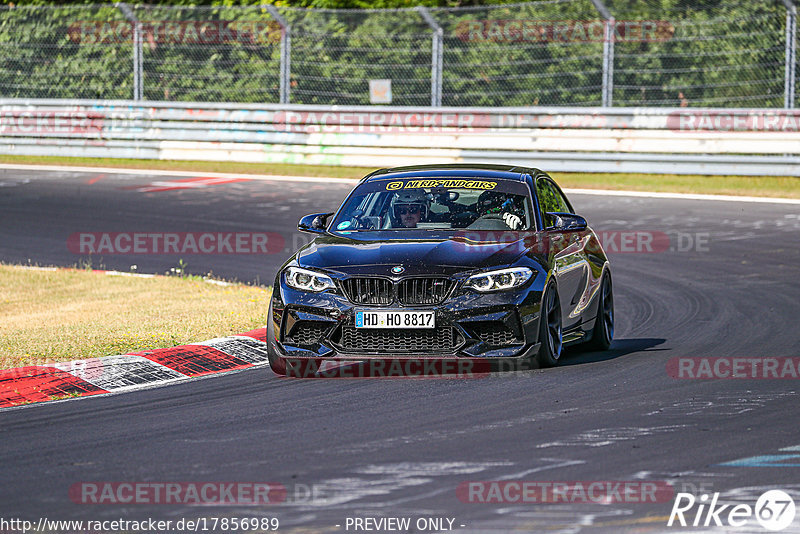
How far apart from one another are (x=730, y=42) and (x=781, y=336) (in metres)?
13.3

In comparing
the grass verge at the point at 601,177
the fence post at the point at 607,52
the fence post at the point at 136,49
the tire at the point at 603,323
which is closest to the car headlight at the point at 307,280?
the tire at the point at 603,323

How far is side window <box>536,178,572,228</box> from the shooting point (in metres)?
10.7

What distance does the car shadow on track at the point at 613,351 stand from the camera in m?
10.3

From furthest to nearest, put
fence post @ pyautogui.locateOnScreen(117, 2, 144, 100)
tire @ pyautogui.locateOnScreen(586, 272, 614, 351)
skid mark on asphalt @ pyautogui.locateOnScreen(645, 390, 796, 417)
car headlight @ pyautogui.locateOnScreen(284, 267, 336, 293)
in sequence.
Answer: fence post @ pyautogui.locateOnScreen(117, 2, 144, 100) < tire @ pyautogui.locateOnScreen(586, 272, 614, 351) < car headlight @ pyautogui.locateOnScreen(284, 267, 336, 293) < skid mark on asphalt @ pyautogui.locateOnScreen(645, 390, 796, 417)

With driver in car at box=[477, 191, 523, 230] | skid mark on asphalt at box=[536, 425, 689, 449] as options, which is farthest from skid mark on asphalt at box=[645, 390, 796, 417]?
driver in car at box=[477, 191, 523, 230]

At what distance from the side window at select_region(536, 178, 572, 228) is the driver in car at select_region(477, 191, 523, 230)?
0.22m

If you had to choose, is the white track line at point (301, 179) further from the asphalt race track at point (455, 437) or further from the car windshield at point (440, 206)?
the car windshield at point (440, 206)

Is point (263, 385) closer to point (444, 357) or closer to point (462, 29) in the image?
point (444, 357)

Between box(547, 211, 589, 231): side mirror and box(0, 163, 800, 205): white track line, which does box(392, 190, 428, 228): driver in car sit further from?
box(0, 163, 800, 205): white track line

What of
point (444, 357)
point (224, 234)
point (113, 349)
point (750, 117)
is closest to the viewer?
point (444, 357)

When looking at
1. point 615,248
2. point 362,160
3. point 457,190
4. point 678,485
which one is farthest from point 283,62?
point 678,485

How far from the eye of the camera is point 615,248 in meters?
17.7

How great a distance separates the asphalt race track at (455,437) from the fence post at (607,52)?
462 inches

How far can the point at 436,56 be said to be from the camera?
25641mm
